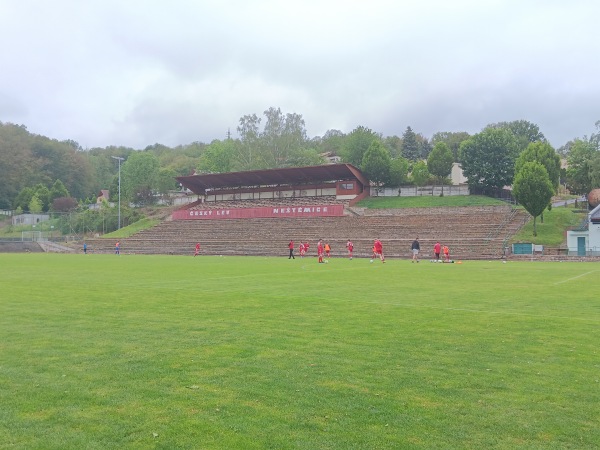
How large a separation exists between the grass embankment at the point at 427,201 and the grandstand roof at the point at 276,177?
14.8ft

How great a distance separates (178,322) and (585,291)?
41.7ft

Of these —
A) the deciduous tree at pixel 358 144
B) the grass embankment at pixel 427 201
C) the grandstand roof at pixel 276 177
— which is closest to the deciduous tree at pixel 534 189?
the grass embankment at pixel 427 201

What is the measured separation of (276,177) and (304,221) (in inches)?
497

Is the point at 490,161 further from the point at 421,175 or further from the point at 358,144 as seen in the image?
the point at 358,144

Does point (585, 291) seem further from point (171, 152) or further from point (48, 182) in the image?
point (171, 152)

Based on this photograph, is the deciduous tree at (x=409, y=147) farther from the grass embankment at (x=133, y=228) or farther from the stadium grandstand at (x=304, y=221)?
the grass embankment at (x=133, y=228)

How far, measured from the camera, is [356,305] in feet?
43.7

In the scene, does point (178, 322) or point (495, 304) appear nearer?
point (178, 322)

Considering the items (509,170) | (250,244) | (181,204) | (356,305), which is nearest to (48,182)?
(181,204)

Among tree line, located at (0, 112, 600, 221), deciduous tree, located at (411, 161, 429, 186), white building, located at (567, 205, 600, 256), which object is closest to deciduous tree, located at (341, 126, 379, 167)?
tree line, located at (0, 112, 600, 221)

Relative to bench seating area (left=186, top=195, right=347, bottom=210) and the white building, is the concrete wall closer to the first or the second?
bench seating area (left=186, top=195, right=347, bottom=210)

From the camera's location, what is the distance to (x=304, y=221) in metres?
64.1

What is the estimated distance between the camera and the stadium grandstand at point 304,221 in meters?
51.3

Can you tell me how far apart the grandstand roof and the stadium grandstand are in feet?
0.44
